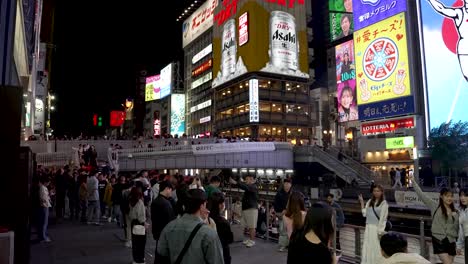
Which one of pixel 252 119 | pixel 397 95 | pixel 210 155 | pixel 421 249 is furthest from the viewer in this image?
pixel 252 119

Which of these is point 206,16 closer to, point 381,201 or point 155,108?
point 155,108

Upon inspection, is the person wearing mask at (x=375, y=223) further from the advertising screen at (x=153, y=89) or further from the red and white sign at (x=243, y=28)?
the advertising screen at (x=153, y=89)

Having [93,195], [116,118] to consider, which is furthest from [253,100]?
[116,118]

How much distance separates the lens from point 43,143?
36625 millimetres

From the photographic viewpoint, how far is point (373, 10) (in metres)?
38.8

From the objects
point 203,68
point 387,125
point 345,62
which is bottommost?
point 387,125

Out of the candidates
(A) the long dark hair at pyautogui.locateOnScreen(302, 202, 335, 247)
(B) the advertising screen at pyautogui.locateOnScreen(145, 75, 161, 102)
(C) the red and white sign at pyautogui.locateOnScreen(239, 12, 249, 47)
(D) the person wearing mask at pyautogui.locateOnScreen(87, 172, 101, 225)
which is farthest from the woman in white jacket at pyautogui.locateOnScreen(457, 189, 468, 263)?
(B) the advertising screen at pyautogui.locateOnScreen(145, 75, 161, 102)

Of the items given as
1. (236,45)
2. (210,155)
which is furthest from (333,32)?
(210,155)

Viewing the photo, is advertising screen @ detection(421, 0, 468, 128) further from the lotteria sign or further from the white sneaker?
the white sneaker

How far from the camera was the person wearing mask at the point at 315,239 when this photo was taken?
3.61 m

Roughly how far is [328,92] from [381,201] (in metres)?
66.2

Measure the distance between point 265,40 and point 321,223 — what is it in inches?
2534

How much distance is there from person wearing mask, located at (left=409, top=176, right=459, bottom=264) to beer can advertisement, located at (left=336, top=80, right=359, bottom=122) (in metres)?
47.5

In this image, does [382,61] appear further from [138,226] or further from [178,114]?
[178,114]
